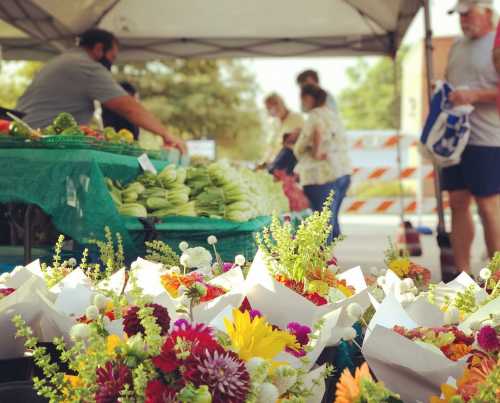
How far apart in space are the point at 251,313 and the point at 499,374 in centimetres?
57

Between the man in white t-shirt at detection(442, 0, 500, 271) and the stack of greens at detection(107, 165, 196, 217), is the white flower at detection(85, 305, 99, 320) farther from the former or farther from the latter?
the man in white t-shirt at detection(442, 0, 500, 271)

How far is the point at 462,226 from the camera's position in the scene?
18.9 ft

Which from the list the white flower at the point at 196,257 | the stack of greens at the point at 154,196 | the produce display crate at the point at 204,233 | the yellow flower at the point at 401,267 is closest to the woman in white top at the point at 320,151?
the stack of greens at the point at 154,196

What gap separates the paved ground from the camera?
28.2 ft

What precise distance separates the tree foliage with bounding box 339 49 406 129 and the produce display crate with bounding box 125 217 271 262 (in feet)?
185

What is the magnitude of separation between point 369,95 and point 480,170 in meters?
59.0

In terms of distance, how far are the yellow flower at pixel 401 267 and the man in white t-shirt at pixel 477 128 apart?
2933mm

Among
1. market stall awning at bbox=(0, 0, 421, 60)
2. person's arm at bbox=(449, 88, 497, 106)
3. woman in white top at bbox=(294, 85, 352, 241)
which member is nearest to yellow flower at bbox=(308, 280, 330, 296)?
person's arm at bbox=(449, 88, 497, 106)

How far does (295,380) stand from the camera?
4.45ft

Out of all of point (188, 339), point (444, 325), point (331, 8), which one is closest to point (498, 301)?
point (444, 325)

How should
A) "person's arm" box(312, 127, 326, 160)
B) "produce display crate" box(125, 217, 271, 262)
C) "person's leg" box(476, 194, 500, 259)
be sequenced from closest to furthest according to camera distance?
"produce display crate" box(125, 217, 271, 262)
"person's leg" box(476, 194, 500, 259)
"person's arm" box(312, 127, 326, 160)

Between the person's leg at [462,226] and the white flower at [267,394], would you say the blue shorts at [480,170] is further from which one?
the white flower at [267,394]

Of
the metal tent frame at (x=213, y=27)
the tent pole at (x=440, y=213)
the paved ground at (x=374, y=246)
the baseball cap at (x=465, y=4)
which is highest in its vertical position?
the metal tent frame at (x=213, y=27)

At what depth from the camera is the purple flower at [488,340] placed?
1463mm
